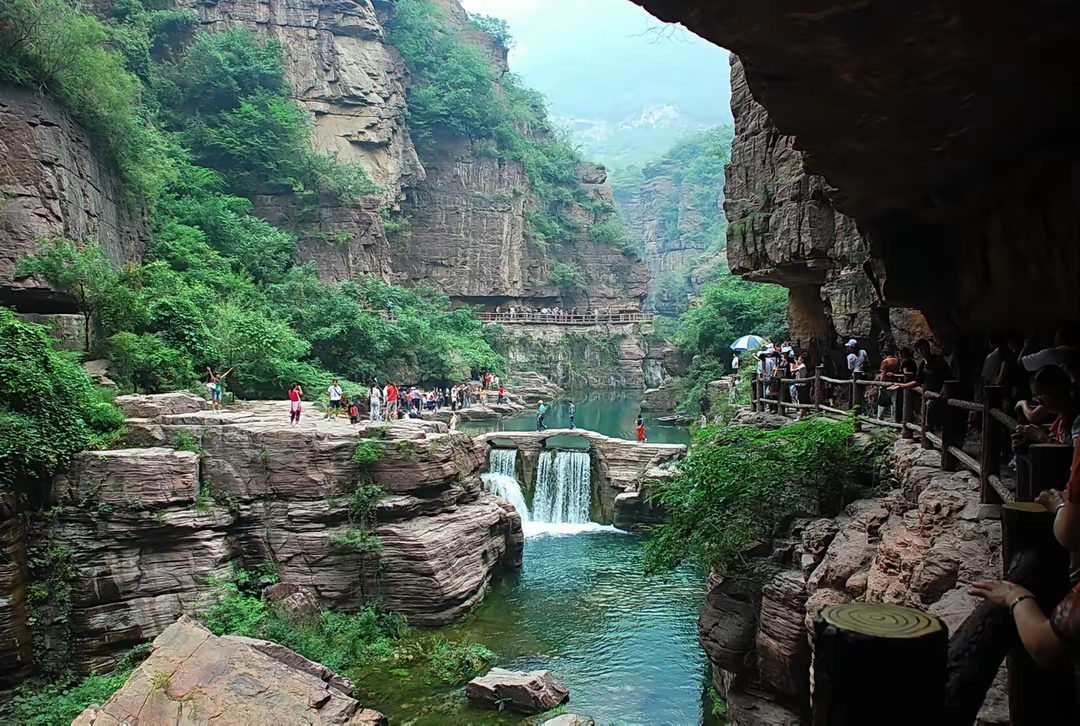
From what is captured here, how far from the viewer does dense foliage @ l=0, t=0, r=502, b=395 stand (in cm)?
1509

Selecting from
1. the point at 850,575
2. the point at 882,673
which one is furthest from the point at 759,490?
the point at 882,673

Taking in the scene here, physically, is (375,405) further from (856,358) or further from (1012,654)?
(1012,654)

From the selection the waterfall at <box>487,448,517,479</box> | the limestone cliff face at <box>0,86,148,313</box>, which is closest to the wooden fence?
the waterfall at <box>487,448,517,479</box>

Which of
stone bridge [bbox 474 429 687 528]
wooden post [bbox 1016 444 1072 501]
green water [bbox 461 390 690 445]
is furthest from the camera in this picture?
green water [bbox 461 390 690 445]

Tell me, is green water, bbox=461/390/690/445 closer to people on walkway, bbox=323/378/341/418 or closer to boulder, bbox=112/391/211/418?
people on walkway, bbox=323/378/341/418

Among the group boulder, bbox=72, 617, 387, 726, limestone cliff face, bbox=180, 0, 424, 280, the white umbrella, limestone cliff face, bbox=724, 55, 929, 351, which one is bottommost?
boulder, bbox=72, 617, 387, 726

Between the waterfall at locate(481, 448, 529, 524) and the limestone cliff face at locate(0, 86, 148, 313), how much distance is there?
1051 cm

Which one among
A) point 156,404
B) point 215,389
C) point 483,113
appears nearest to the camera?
point 156,404

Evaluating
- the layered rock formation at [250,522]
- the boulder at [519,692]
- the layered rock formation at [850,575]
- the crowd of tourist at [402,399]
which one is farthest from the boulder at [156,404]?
the layered rock formation at [850,575]

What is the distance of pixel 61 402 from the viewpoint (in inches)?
426

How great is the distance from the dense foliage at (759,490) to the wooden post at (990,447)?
2.86m

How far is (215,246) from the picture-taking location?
24.5 metres

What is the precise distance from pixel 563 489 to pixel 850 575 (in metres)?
13.1

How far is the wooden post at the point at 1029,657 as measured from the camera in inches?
70.3
